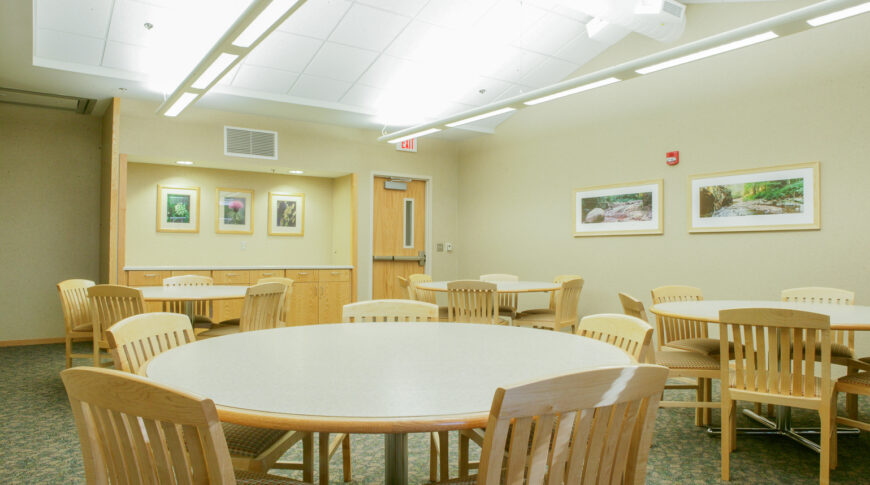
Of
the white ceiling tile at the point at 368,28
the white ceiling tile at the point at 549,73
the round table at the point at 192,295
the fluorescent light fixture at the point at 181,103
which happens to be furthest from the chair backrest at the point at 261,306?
the white ceiling tile at the point at 549,73

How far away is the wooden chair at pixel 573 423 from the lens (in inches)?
36.4

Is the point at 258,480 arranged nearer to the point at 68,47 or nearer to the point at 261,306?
the point at 261,306

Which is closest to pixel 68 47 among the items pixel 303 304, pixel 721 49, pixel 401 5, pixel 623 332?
pixel 401 5

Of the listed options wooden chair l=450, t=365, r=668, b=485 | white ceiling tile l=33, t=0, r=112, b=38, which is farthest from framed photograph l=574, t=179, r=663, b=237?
Answer: white ceiling tile l=33, t=0, r=112, b=38

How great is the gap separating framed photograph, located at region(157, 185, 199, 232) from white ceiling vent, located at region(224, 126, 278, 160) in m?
0.86

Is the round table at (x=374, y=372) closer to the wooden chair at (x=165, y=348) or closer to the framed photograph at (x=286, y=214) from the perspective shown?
the wooden chair at (x=165, y=348)

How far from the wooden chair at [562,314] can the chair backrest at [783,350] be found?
1.87m

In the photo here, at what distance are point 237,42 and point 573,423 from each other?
3.57 metres

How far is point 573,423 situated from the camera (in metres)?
1.02

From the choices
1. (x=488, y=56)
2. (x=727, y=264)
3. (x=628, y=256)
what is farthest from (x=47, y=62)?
(x=727, y=264)

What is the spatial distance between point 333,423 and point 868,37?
524cm

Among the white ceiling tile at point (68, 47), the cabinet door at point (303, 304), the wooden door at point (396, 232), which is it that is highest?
the white ceiling tile at point (68, 47)

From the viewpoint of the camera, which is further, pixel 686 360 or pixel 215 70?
pixel 215 70

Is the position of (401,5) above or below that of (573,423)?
above
